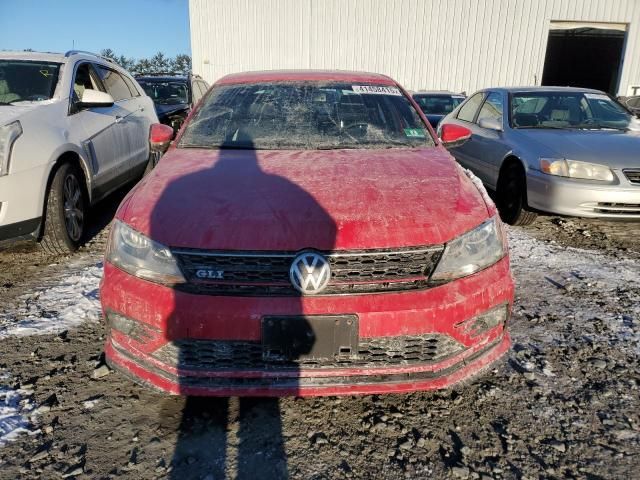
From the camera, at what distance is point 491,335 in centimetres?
203

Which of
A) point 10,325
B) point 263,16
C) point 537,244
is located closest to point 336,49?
point 263,16

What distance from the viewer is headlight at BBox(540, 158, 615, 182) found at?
417 centimetres

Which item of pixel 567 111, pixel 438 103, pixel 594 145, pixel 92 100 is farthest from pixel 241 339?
pixel 438 103

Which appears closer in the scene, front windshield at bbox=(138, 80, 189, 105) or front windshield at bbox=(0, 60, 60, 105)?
front windshield at bbox=(0, 60, 60, 105)

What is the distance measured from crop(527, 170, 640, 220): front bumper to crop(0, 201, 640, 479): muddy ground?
5.04ft

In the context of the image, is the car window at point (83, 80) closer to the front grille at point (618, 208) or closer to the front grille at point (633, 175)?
the front grille at point (618, 208)

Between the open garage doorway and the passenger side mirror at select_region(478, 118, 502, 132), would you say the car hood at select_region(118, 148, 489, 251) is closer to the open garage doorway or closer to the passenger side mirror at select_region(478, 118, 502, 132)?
the passenger side mirror at select_region(478, 118, 502, 132)

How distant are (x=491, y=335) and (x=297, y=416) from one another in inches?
36.1

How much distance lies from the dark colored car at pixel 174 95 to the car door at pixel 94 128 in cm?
318

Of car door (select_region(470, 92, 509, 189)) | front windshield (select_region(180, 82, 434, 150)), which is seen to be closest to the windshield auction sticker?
front windshield (select_region(180, 82, 434, 150))

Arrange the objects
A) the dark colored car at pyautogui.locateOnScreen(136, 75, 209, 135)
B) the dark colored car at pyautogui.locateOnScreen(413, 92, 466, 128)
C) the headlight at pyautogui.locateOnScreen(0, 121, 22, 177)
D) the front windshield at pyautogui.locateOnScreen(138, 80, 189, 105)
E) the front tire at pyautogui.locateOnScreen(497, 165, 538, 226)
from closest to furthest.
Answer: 1. the headlight at pyautogui.locateOnScreen(0, 121, 22, 177)
2. the front tire at pyautogui.locateOnScreen(497, 165, 538, 226)
3. the dark colored car at pyautogui.locateOnScreen(136, 75, 209, 135)
4. the front windshield at pyautogui.locateOnScreen(138, 80, 189, 105)
5. the dark colored car at pyautogui.locateOnScreen(413, 92, 466, 128)

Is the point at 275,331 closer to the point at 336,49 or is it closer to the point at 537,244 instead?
the point at 537,244

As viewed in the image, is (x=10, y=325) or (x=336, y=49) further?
(x=336, y=49)

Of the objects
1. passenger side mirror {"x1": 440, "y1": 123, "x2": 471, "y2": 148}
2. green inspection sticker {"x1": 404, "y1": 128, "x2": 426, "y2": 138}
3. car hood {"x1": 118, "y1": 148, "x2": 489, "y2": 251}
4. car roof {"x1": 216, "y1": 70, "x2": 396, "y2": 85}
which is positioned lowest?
car hood {"x1": 118, "y1": 148, "x2": 489, "y2": 251}
